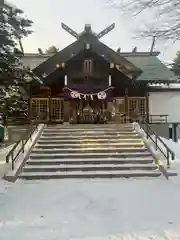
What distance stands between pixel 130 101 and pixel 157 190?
1572 cm

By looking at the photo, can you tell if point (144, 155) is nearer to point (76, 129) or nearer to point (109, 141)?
point (109, 141)

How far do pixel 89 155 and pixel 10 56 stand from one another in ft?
15.8

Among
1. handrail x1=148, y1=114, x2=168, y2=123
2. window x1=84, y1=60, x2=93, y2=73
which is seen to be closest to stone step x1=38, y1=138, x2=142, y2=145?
window x1=84, y1=60, x2=93, y2=73

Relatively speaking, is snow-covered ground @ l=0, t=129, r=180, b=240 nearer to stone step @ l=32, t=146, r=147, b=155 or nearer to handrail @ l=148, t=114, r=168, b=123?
stone step @ l=32, t=146, r=147, b=155

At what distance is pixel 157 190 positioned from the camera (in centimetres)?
995

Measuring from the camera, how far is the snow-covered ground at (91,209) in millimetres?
6480

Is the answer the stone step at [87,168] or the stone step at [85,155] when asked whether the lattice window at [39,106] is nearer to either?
the stone step at [85,155]

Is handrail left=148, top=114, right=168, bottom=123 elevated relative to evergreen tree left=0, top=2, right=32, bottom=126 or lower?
lower

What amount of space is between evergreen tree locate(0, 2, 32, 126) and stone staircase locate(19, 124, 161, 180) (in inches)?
94.4

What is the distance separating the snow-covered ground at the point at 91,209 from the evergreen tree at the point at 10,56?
11.6 feet

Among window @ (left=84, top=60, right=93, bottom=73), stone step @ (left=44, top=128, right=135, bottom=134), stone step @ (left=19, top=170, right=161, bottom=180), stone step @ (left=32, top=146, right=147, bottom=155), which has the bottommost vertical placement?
stone step @ (left=19, top=170, right=161, bottom=180)

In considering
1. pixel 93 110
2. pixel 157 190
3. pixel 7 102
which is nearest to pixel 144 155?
pixel 157 190

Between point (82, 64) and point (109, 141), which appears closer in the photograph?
point (109, 141)

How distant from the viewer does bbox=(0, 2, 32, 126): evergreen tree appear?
12055mm
